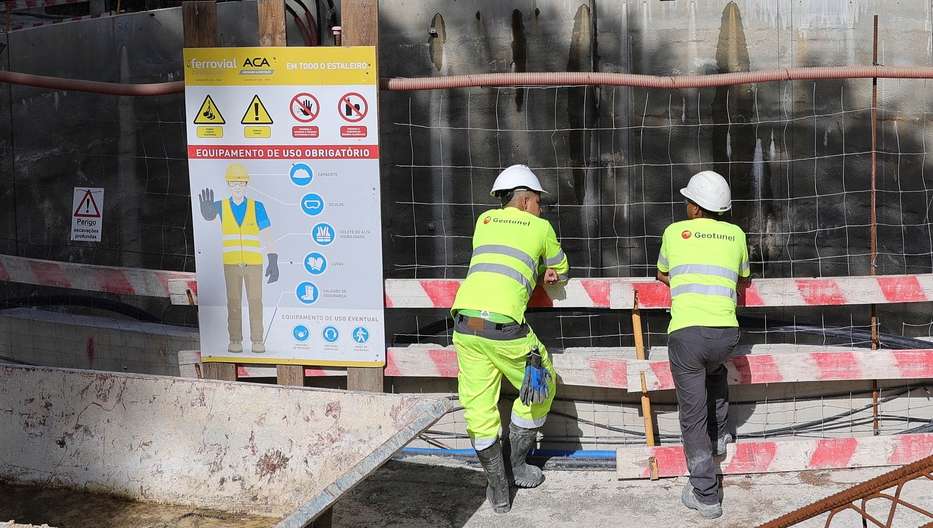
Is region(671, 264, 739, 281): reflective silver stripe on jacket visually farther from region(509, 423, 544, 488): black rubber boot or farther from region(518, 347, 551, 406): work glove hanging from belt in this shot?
region(509, 423, 544, 488): black rubber boot

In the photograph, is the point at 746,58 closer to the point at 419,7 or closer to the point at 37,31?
the point at 419,7

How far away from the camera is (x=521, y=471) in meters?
6.20

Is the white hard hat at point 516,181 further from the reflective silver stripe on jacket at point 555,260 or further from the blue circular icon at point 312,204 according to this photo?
the blue circular icon at point 312,204

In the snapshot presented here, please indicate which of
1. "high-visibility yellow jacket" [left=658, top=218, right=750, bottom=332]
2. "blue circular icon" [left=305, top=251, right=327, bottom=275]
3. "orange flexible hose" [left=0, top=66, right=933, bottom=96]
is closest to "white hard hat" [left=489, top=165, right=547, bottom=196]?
"orange flexible hose" [left=0, top=66, right=933, bottom=96]

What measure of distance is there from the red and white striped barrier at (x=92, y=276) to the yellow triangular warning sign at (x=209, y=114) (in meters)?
1.03

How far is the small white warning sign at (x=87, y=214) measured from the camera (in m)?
8.26

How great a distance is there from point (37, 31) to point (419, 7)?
3.70 meters

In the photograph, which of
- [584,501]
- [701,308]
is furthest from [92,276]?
[701,308]

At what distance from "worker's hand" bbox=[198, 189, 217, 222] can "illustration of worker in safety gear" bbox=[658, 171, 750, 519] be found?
285 centimetres

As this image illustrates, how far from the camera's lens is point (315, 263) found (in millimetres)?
6469

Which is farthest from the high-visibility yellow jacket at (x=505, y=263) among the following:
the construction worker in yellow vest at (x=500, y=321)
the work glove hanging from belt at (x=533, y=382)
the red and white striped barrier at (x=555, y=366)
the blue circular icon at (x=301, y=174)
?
the blue circular icon at (x=301, y=174)

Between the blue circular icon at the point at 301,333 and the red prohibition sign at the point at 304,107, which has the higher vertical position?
the red prohibition sign at the point at 304,107

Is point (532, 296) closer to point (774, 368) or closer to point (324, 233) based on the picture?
point (324, 233)

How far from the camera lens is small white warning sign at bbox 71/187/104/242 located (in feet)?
27.1
